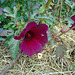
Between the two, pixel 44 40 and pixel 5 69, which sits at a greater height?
pixel 44 40

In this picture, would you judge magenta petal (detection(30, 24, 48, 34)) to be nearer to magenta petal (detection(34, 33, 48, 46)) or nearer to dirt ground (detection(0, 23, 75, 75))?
magenta petal (detection(34, 33, 48, 46))

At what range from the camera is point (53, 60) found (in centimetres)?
109

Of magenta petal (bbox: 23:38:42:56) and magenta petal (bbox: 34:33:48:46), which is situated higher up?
magenta petal (bbox: 34:33:48:46)

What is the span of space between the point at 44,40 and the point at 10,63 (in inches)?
16.5

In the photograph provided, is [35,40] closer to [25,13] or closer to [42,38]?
[42,38]

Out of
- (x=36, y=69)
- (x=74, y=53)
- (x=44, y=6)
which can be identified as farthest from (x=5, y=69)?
(x=74, y=53)

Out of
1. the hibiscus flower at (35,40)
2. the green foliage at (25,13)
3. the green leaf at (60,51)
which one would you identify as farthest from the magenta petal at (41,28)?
the green leaf at (60,51)

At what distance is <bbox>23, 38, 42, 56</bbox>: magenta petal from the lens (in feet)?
2.36

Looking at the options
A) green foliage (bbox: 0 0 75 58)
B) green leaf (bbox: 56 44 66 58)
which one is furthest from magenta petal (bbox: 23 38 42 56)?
green leaf (bbox: 56 44 66 58)

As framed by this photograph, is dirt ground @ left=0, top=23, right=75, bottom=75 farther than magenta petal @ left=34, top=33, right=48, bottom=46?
Yes

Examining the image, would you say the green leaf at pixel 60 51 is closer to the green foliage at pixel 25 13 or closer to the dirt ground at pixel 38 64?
the green foliage at pixel 25 13

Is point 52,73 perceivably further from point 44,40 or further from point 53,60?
point 44,40

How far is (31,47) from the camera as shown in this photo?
752 mm

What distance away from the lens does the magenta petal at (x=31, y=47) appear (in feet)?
2.36
